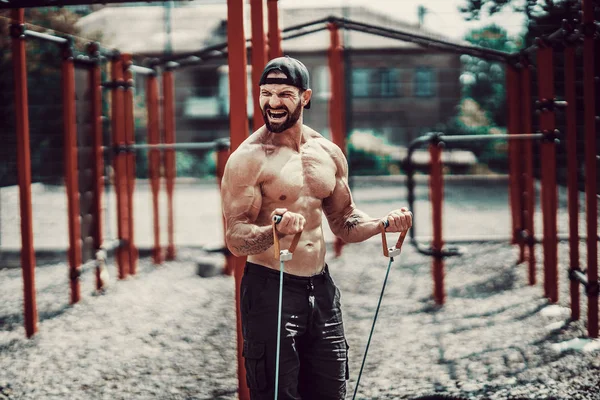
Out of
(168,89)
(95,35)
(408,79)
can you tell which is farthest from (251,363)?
(408,79)

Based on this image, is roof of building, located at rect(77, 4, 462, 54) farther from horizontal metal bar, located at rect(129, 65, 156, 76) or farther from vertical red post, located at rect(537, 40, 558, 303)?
vertical red post, located at rect(537, 40, 558, 303)

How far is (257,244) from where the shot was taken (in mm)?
2355

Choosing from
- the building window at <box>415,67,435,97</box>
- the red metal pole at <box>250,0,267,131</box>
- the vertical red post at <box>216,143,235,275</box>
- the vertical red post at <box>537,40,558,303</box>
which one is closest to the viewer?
the red metal pole at <box>250,0,267,131</box>

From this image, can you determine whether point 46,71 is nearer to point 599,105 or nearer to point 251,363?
point 599,105

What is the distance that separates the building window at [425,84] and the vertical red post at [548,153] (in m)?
7.83

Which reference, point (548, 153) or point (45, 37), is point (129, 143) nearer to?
point (45, 37)

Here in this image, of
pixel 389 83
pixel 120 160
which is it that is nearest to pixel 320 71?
pixel 389 83

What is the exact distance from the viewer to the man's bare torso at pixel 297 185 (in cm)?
243

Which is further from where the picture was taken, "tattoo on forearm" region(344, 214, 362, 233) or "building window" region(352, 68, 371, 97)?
"building window" region(352, 68, 371, 97)

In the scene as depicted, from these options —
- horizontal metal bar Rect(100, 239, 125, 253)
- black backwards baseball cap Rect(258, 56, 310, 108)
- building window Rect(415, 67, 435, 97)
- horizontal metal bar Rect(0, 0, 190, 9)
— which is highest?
building window Rect(415, 67, 435, 97)

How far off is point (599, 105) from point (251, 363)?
3244mm

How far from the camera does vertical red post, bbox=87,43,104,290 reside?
595 centimetres

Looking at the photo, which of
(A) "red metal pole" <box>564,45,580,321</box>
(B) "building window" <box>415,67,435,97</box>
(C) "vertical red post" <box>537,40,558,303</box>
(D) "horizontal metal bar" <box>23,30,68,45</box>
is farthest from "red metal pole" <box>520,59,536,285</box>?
(B) "building window" <box>415,67,435,97</box>

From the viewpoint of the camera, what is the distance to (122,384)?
386 centimetres
